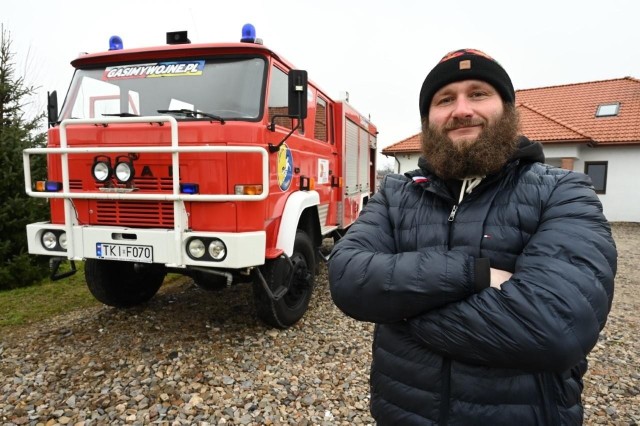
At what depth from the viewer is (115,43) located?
3949 mm

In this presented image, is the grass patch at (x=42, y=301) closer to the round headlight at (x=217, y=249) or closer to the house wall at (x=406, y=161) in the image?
the round headlight at (x=217, y=249)

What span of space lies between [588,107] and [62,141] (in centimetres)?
1903

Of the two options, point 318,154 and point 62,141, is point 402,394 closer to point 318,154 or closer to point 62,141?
point 62,141

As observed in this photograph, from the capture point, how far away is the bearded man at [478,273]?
1.14m

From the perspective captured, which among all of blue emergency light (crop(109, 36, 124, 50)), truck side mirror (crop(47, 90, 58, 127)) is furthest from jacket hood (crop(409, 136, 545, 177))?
truck side mirror (crop(47, 90, 58, 127))

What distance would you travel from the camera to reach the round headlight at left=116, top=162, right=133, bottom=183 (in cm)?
328

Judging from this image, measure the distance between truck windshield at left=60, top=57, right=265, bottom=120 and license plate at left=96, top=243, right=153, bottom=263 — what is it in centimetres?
109

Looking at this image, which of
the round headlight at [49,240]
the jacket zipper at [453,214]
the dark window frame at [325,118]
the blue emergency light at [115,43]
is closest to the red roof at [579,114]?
the dark window frame at [325,118]

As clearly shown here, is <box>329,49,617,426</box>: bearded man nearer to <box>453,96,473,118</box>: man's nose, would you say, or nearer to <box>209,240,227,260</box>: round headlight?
<box>453,96,473,118</box>: man's nose

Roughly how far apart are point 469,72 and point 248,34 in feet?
8.81

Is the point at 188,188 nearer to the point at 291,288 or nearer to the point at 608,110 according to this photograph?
the point at 291,288

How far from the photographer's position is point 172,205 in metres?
3.25

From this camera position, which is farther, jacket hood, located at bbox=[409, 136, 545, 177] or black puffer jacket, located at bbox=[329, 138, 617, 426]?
jacket hood, located at bbox=[409, 136, 545, 177]

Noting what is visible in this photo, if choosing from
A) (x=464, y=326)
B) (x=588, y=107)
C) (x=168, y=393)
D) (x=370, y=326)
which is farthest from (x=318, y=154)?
(x=588, y=107)
